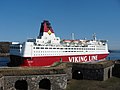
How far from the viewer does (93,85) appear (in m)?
27.6

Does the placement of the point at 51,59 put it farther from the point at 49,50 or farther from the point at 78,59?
the point at 78,59

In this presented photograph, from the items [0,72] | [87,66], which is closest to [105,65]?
[87,66]

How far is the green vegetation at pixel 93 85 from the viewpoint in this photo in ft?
86.8

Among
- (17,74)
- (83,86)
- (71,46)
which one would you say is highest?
(71,46)

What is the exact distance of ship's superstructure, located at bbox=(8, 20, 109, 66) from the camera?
47.8m

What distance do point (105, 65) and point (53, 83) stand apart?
28.4 feet

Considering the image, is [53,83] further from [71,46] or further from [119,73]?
[71,46]

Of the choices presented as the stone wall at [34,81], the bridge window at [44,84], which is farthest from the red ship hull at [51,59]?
the stone wall at [34,81]

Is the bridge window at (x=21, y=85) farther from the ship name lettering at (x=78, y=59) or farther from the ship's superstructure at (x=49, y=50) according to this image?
the ship name lettering at (x=78, y=59)

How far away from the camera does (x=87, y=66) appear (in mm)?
31109

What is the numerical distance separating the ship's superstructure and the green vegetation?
19873mm

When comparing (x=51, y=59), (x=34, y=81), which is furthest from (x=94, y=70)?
(x=51, y=59)

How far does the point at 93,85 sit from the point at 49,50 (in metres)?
24.1

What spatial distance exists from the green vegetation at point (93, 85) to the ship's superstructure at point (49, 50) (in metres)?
19.9
